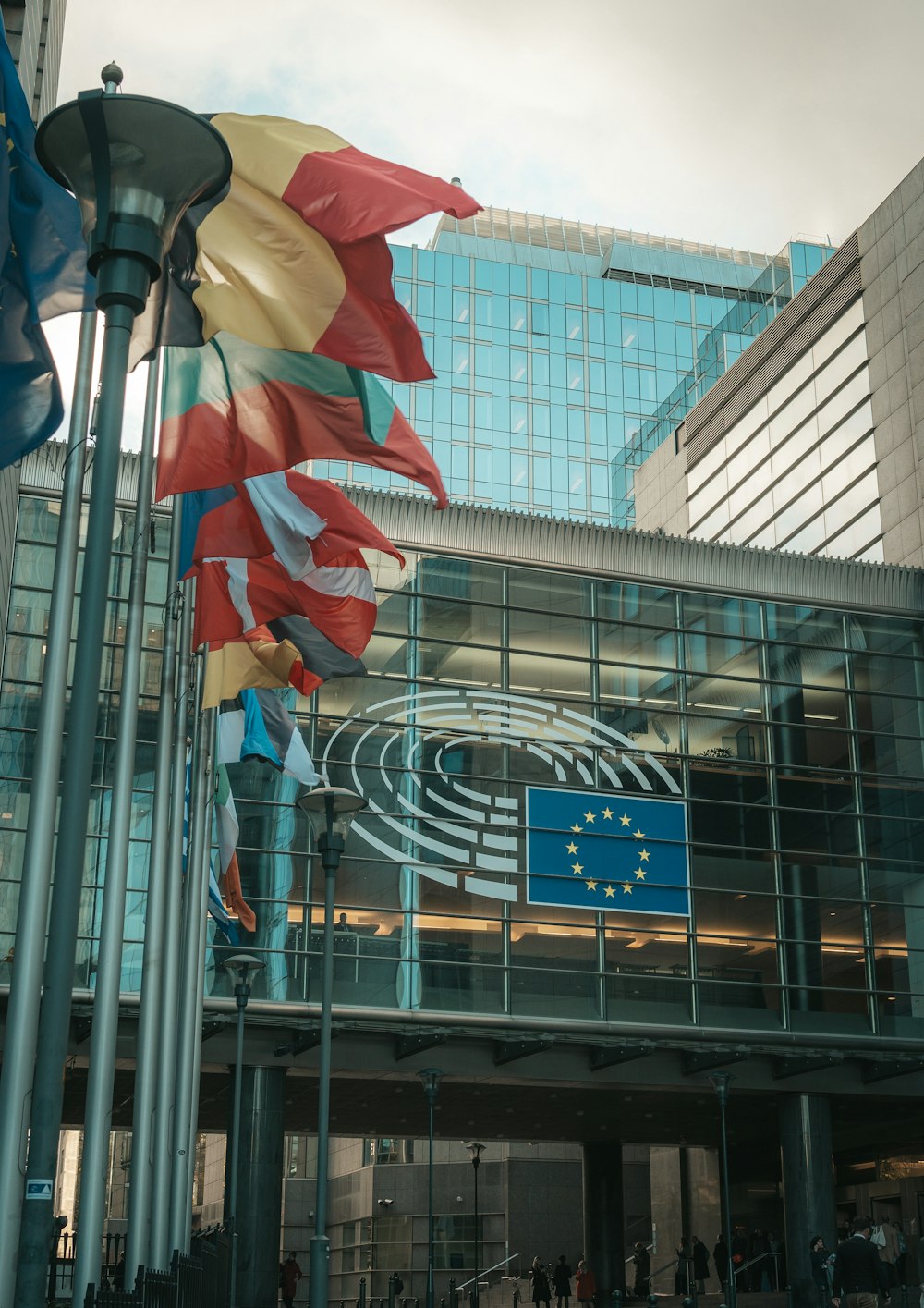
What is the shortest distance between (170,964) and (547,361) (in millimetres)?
94214

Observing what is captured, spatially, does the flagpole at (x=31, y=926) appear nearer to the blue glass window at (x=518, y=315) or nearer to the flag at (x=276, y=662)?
the flag at (x=276, y=662)

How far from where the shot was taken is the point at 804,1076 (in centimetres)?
4050

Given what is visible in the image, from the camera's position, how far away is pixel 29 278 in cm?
1096

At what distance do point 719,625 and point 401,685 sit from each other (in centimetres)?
990

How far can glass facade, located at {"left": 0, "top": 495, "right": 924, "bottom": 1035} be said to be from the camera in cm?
3641

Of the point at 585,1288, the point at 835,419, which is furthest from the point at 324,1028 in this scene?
the point at 835,419

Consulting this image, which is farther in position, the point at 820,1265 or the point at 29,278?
the point at 820,1265

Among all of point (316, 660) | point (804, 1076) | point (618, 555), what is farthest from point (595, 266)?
point (316, 660)

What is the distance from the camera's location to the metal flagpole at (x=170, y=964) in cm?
1781

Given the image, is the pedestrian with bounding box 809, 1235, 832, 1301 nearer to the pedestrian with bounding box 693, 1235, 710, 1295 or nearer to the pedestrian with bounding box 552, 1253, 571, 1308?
Answer: the pedestrian with bounding box 552, 1253, 571, 1308

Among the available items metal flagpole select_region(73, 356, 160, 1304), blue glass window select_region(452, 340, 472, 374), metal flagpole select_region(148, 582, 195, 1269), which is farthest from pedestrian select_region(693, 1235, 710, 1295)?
blue glass window select_region(452, 340, 472, 374)

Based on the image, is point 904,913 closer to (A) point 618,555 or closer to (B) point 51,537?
(A) point 618,555

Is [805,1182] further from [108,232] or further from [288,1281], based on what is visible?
→ [108,232]

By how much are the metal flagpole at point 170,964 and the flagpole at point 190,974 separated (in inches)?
47.6
